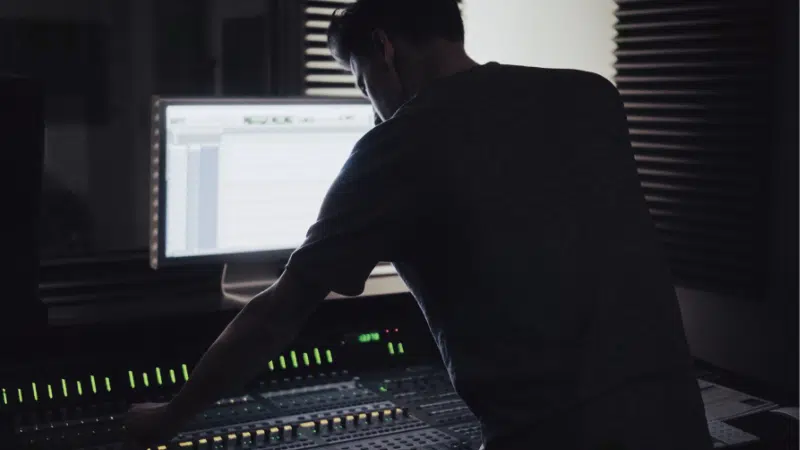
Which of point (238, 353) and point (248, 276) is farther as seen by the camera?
point (248, 276)

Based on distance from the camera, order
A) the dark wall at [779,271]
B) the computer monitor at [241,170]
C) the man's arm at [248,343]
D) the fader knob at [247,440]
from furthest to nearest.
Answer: the dark wall at [779,271] < the computer monitor at [241,170] < the fader knob at [247,440] < the man's arm at [248,343]

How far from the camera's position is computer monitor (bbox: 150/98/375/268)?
2.13 metres

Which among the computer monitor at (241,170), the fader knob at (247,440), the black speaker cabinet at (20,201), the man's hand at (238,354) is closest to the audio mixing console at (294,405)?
the fader knob at (247,440)

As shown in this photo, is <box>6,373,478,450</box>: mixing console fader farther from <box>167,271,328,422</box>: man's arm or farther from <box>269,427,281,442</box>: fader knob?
<box>167,271,328,422</box>: man's arm

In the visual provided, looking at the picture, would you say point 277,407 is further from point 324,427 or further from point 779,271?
point 779,271

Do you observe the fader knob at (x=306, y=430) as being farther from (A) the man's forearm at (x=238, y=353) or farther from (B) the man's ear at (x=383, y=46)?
(B) the man's ear at (x=383, y=46)

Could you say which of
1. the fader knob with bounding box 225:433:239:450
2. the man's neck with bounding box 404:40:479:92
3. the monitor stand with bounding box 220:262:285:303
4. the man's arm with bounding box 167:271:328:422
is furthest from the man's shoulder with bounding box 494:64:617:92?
the monitor stand with bounding box 220:262:285:303

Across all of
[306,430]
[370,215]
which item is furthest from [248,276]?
[370,215]

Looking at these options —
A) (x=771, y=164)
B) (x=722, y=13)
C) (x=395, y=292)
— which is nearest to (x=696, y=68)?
(x=722, y=13)

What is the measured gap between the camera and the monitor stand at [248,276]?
2.38m

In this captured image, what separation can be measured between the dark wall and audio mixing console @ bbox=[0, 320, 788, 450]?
0.34 metres

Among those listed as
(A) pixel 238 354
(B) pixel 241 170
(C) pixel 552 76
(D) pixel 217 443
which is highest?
(C) pixel 552 76

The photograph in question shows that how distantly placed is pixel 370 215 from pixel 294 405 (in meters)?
0.61

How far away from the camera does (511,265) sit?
139 centimetres
